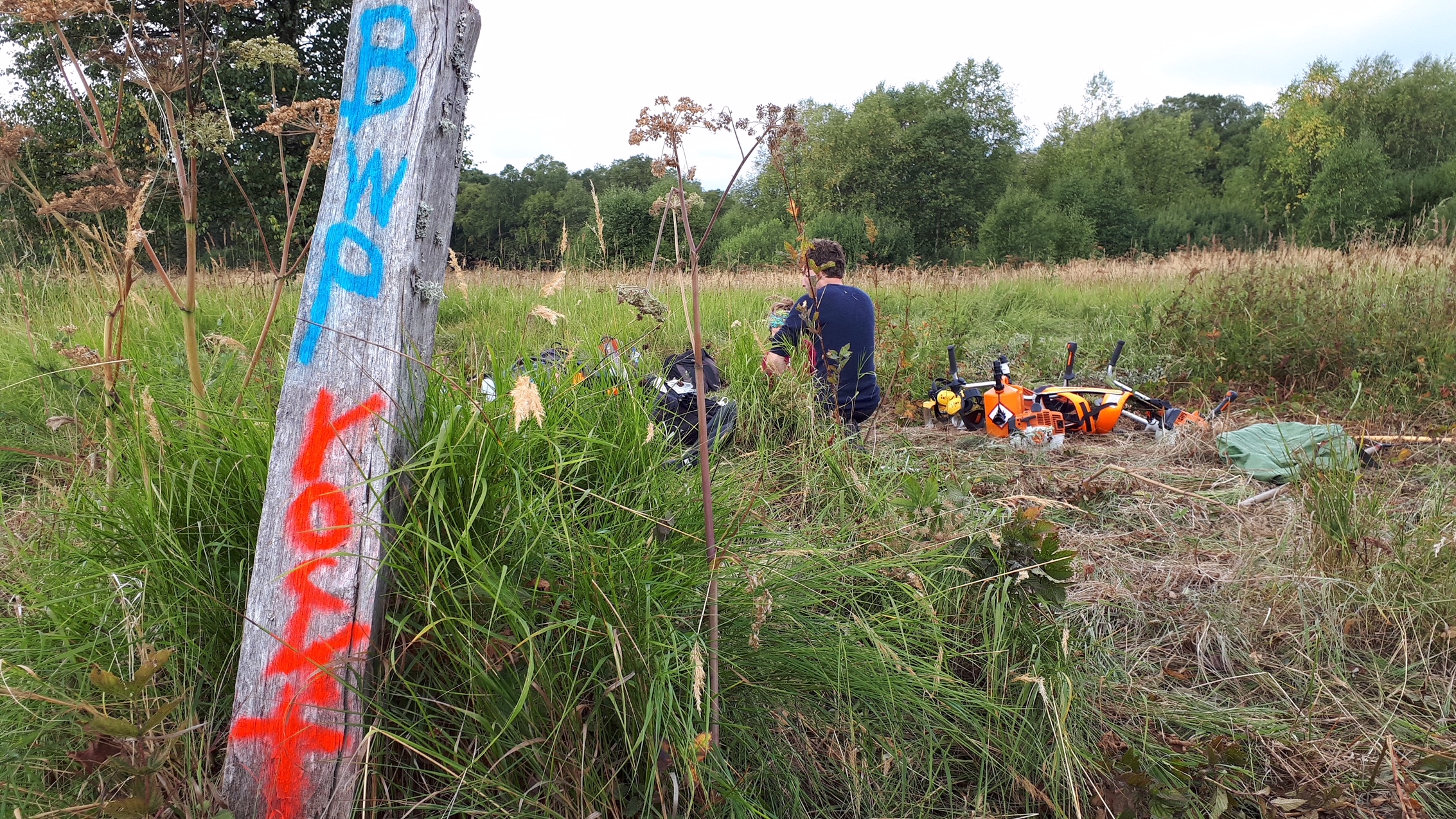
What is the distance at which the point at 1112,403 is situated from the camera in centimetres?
499

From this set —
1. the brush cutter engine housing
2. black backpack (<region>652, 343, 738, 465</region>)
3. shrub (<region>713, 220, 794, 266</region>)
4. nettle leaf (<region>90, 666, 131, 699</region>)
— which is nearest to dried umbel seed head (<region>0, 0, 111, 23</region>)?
nettle leaf (<region>90, 666, 131, 699</region>)

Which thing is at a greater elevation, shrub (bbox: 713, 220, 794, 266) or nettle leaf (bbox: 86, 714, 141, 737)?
shrub (bbox: 713, 220, 794, 266)

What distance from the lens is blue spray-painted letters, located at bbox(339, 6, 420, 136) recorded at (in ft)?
5.12

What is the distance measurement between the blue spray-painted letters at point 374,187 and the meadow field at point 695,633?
0.37 metres

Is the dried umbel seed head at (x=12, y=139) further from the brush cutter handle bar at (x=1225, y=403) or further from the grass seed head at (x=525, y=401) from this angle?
the brush cutter handle bar at (x=1225, y=403)

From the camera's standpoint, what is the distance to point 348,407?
149cm

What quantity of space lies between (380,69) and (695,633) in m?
1.32

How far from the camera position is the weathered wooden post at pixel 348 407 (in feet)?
4.58

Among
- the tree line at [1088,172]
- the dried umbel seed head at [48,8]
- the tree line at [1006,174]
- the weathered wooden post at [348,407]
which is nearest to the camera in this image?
the weathered wooden post at [348,407]

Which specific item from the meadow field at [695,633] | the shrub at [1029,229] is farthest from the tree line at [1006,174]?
the meadow field at [695,633]

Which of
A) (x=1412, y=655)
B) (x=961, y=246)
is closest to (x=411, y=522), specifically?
(x=1412, y=655)

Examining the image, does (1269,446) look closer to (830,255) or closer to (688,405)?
(830,255)

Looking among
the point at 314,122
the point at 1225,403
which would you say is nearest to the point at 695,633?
the point at 314,122

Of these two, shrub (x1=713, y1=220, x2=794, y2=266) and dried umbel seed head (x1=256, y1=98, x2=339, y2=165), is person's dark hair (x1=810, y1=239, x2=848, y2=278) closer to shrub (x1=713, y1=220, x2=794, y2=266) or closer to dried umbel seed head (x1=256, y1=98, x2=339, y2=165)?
dried umbel seed head (x1=256, y1=98, x2=339, y2=165)
